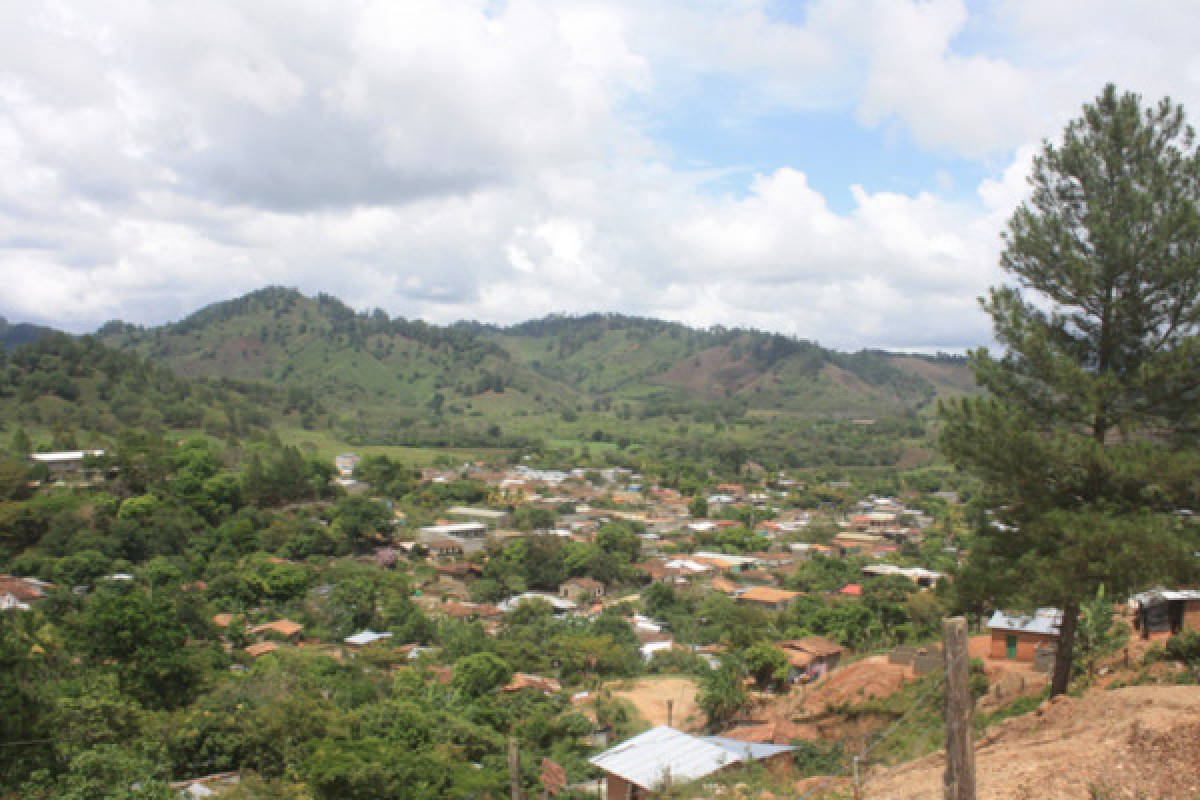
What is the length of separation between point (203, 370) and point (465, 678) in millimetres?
133142

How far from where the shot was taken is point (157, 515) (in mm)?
35281

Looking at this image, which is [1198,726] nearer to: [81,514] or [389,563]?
[389,563]

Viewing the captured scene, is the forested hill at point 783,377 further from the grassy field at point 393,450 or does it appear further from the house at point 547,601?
the house at point 547,601

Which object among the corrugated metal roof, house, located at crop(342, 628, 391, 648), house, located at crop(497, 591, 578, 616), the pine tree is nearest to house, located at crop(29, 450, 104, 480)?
house, located at crop(342, 628, 391, 648)

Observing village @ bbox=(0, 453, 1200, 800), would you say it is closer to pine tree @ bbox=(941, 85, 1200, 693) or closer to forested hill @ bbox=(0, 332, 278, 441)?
pine tree @ bbox=(941, 85, 1200, 693)

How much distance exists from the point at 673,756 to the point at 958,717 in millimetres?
8046

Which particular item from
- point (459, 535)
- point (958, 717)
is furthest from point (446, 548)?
point (958, 717)

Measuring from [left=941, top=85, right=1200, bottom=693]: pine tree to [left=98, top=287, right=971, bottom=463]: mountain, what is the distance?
82.7 meters

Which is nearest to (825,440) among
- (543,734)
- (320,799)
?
(543,734)

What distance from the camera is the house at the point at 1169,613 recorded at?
13.1 metres

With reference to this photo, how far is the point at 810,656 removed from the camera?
23328mm

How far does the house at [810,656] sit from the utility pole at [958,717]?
695 inches

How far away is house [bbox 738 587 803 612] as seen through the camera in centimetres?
3309

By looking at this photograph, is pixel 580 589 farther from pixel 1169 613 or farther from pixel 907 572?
pixel 1169 613
